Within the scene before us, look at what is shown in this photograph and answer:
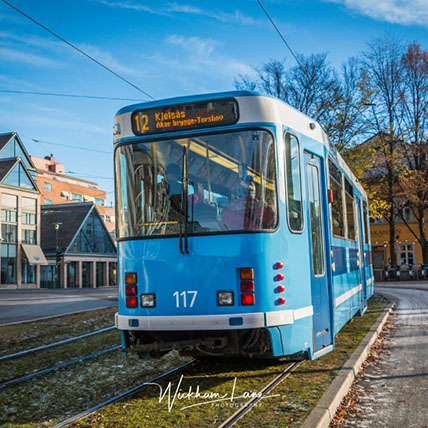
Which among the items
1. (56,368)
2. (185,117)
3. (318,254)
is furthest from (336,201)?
(56,368)

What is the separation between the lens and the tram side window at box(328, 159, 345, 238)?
29.3ft

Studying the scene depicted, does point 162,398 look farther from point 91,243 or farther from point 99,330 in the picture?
point 91,243

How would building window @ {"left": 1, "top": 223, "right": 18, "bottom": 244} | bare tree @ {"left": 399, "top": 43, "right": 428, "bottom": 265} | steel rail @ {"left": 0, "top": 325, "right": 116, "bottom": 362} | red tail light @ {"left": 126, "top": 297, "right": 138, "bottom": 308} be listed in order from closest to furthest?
red tail light @ {"left": 126, "top": 297, "right": 138, "bottom": 308} → steel rail @ {"left": 0, "top": 325, "right": 116, "bottom": 362} → bare tree @ {"left": 399, "top": 43, "right": 428, "bottom": 265} → building window @ {"left": 1, "top": 223, "right": 18, "bottom": 244}

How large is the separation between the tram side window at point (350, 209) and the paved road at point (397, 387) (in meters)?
2.18

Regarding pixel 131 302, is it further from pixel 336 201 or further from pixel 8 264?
pixel 8 264

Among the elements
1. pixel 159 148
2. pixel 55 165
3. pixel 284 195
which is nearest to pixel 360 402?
pixel 284 195

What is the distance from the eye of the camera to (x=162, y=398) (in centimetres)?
627

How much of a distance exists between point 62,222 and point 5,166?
1116 centimetres

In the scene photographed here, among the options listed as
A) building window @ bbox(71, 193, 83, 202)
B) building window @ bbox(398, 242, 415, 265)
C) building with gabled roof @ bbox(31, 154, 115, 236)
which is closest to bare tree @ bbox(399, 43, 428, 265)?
building window @ bbox(398, 242, 415, 265)

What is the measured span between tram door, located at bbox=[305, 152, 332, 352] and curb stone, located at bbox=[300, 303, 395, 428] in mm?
462

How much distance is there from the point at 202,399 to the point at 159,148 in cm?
295

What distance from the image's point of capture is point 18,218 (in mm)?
49938

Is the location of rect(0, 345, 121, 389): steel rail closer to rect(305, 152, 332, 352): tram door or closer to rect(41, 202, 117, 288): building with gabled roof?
rect(305, 152, 332, 352): tram door

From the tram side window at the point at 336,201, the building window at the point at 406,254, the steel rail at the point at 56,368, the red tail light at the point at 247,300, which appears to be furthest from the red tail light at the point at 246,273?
the building window at the point at 406,254
